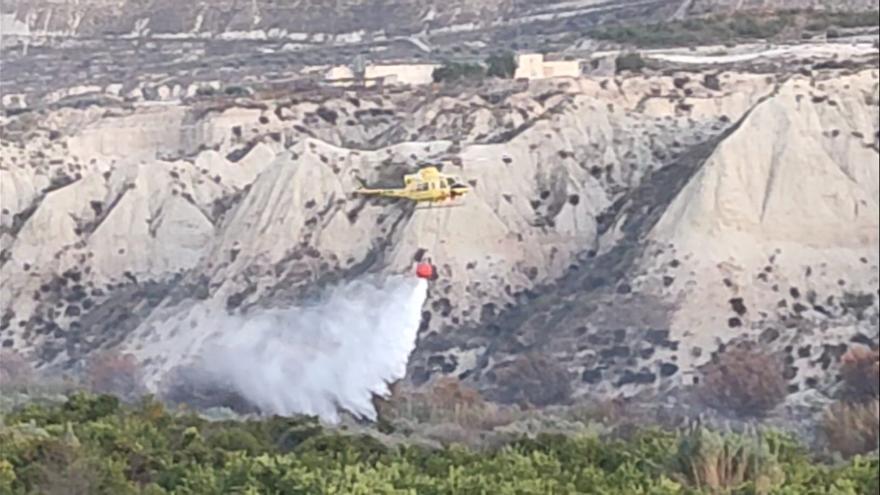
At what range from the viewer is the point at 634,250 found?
24406mm

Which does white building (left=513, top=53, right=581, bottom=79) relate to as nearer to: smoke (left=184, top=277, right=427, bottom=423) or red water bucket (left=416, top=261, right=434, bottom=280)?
red water bucket (left=416, top=261, right=434, bottom=280)

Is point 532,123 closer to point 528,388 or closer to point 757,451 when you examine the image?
A: point 528,388

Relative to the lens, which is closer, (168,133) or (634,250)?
(634,250)

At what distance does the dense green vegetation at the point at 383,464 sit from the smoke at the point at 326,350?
425cm

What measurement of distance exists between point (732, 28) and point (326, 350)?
329 inches

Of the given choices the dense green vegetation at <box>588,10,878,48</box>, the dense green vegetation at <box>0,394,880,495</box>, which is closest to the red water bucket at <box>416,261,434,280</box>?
the dense green vegetation at <box>588,10,878,48</box>

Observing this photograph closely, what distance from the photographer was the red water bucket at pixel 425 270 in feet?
85.4

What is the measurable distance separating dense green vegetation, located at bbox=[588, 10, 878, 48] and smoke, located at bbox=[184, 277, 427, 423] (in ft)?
17.5

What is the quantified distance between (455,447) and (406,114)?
1603 centimetres

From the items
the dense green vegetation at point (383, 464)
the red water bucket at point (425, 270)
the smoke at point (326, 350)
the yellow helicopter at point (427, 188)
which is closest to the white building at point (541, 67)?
the yellow helicopter at point (427, 188)

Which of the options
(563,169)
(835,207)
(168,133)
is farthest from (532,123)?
(835,207)

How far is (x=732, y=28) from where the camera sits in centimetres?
2902

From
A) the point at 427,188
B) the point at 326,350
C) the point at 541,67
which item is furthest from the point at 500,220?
the point at 326,350

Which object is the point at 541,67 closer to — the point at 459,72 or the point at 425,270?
the point at 459,72
